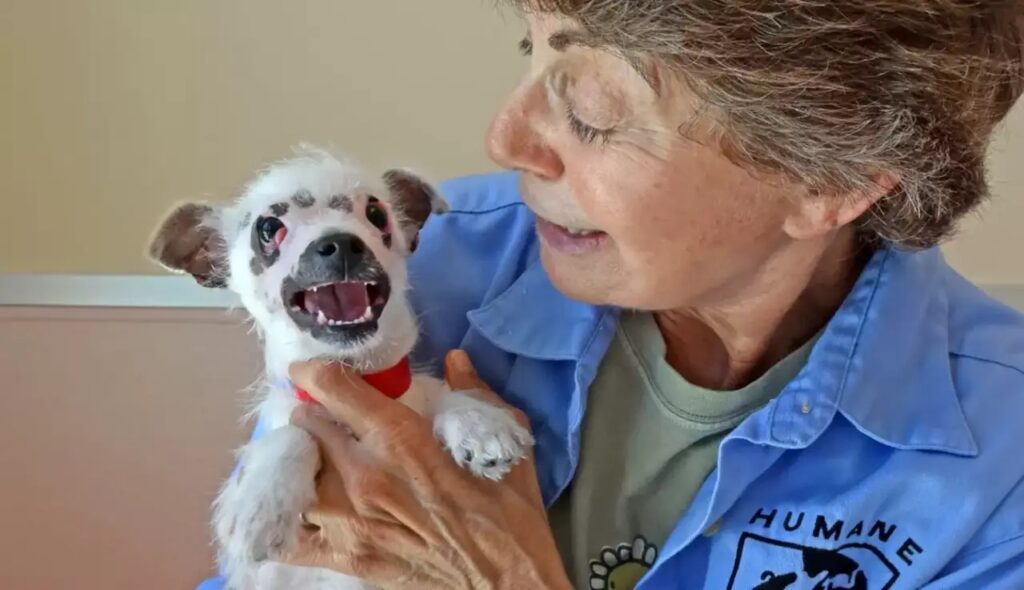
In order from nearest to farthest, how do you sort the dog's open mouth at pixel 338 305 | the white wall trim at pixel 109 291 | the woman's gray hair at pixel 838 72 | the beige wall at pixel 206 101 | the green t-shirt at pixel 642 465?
the woman's gray hair at pixel 838 72, the dog's open mouth at pixel 338 305, the green t-shirt at pixel 642 465, the white wall trim at pixel 109 291, the beige wall at pixel 206 101

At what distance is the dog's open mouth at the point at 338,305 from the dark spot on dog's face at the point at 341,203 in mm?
80

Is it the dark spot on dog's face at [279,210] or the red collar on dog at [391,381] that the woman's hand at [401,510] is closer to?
the red collar on dog at [391,381]

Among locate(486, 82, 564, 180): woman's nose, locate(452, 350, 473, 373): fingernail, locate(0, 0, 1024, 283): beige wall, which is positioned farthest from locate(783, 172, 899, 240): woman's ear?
locate(0, 0, 1024, 283): beige wall

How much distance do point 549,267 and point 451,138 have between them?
89 cm

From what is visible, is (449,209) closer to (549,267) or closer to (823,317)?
(549,267)

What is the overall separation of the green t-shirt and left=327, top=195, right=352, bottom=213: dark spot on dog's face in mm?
297

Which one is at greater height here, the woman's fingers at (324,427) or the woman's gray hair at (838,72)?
the woman's gray hair at (838,72)

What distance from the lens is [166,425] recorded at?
154 cm

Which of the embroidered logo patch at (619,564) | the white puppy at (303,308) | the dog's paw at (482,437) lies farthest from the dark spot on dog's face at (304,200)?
the embroidered logo patch at (619,564)

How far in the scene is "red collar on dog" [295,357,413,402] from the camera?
89cm

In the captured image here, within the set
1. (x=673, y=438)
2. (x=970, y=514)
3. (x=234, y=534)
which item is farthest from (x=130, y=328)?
(x=970, y=514)

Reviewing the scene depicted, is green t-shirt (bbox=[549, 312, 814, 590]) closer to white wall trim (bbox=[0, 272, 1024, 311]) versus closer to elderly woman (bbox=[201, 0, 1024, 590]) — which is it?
elderly woman (bbox=[201, 0, 1024, 590])

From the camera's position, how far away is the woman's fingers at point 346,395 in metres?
0.83

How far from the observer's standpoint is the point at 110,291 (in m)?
1.48
